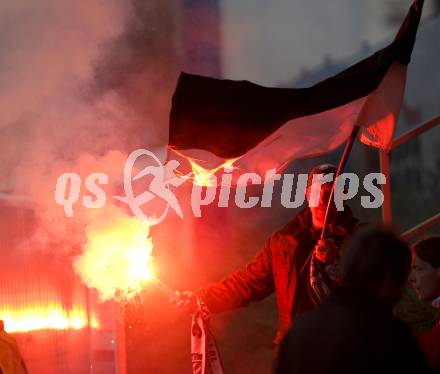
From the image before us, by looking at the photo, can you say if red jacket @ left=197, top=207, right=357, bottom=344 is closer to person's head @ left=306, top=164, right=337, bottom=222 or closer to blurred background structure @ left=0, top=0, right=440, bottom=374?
person's head @ left=306, top=164, right=337, bottom=222

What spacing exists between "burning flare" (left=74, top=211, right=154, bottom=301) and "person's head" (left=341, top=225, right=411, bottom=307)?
2.64 meters

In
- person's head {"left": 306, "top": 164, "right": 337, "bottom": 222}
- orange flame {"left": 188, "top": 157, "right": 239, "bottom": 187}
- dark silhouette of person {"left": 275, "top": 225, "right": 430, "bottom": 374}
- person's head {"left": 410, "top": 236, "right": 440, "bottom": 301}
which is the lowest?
dark silhouette of person {"left": 275, "top": 225, "right": 430, "bottom": 374}

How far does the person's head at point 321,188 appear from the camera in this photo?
4.57 metres

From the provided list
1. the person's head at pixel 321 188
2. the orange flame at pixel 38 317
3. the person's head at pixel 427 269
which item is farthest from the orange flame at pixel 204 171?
the orange flame at pixel 38 317

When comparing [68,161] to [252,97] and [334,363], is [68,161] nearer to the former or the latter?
[252,97]

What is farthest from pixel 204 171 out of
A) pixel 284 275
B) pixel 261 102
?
pixel 284 275

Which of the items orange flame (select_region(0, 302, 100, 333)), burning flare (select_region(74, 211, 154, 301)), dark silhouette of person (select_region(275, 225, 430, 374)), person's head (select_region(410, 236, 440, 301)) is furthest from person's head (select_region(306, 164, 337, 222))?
orange flame (select_region(0, 302, 100, 333))

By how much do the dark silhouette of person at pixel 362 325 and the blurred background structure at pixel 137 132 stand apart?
422cm

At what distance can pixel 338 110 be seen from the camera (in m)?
4.27

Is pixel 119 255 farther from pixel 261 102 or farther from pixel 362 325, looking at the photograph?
pixel 362 325

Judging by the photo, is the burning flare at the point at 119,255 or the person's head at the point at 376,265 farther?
the burning flare at the point at 119,255

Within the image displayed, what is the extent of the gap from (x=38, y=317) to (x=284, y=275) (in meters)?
3.53

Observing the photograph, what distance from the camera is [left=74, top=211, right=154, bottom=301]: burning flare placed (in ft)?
16.7

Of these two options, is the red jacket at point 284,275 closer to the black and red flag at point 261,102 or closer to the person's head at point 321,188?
the person's head at point 321,188
